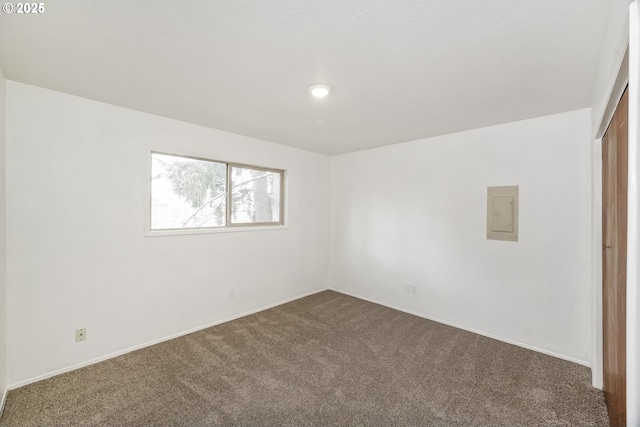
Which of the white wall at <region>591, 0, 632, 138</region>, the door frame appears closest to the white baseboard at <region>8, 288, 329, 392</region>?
the door frame

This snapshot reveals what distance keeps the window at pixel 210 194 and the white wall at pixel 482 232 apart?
1.35m

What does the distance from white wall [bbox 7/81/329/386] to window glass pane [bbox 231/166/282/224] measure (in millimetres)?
266

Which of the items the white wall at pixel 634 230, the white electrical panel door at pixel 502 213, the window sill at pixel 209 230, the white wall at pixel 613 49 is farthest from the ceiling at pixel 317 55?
the window sill at pixel 209 230

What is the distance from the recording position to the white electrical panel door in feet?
9.41

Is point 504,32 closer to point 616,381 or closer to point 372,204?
point 616,381

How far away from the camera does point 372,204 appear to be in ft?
13.6

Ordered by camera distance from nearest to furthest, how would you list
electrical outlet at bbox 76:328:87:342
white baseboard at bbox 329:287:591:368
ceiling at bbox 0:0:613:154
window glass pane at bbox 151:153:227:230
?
ceiling at bbox 0:0:613:154 < electrical outlet at bbox 76:328:87:342 < white baseboard at bbox 329:287:591:368 < window glass pane at bbox 151:153:227:230

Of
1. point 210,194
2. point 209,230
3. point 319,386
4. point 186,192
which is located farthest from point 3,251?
point 319,386

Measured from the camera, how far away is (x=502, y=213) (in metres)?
2.94

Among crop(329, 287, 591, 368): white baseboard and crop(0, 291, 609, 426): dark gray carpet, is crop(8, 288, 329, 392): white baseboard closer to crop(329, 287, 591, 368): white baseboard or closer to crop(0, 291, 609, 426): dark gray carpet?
crop(0, 291, 609, 426): dark gray carpet

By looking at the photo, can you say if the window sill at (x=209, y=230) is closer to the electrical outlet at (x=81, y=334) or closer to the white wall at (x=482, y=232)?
the electrical outlet at (x=81, y=334)

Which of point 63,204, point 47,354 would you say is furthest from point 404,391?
point 63,204

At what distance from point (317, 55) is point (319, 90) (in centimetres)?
45

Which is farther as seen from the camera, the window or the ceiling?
the window
